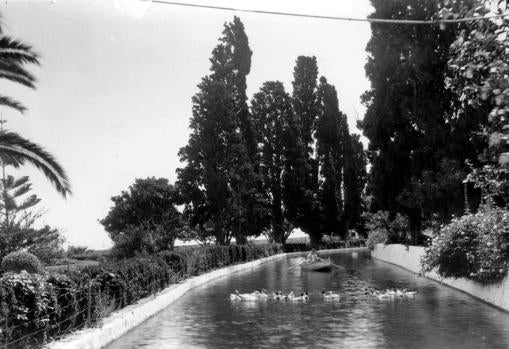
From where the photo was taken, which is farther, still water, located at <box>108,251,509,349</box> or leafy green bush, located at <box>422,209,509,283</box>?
leafy green bush, located at <box>422,209,509,283</box>

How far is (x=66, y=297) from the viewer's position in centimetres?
1073

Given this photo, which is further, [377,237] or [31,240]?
[377,237]

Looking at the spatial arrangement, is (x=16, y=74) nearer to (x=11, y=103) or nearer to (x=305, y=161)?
(x=11, y=103)

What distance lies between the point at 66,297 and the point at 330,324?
19.9 ft

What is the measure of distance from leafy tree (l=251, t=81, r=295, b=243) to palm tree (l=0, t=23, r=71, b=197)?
48017mm

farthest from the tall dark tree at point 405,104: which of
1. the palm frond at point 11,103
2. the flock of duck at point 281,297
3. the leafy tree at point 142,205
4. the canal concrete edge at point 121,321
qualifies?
the leafy tree at point 142,205

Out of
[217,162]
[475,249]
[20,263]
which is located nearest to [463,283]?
[475,249]

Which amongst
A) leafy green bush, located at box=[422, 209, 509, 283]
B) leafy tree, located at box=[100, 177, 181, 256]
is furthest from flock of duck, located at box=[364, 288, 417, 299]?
leafy tree, located at box=[100, 177, 181, 256]

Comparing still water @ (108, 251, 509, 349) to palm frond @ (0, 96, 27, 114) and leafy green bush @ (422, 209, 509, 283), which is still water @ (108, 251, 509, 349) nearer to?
leafy green bush @ (422, 209, 509, 283)

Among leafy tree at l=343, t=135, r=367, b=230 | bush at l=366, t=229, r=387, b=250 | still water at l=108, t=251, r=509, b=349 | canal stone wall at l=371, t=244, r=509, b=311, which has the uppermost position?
leafy tree at l=343, t=135, r=367, b=230

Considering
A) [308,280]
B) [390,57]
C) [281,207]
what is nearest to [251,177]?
[281,207]

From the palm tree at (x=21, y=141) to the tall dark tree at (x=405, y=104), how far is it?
2334 cm

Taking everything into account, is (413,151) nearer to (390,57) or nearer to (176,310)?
(390,57)

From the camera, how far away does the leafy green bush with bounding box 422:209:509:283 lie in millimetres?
16469
